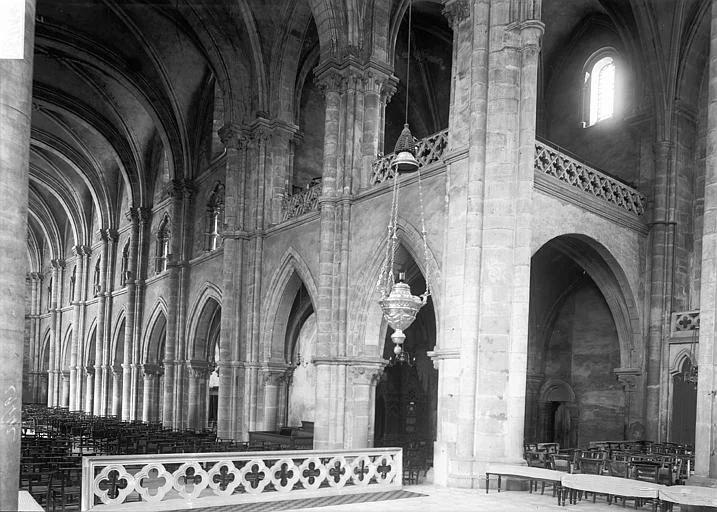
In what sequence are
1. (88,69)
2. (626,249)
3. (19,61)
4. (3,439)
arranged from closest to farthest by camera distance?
(3,439) → (19,61) → (626,249) → (88,69)

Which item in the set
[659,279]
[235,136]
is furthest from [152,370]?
[659,279]

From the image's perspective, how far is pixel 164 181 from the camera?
114 ft

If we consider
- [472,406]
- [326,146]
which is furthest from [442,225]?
[326,146]

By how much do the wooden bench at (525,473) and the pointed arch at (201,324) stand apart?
1749 cm

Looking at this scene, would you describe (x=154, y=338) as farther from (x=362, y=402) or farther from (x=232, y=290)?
(x=362, y=402)

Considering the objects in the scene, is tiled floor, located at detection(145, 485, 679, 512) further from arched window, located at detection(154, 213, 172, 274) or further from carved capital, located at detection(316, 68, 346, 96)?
arched window, located at detection(154, 213, 172, 274)

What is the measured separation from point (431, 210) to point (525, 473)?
5.83 metres

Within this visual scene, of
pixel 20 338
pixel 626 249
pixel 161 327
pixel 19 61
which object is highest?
pixel 19 61

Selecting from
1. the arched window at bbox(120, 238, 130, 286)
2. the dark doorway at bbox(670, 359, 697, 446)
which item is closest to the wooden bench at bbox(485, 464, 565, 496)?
the dark doorway at bbox(670, 359, 697, 446)

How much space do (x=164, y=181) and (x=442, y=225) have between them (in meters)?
22.7

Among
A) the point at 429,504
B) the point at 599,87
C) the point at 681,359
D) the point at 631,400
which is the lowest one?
the point at 429,504

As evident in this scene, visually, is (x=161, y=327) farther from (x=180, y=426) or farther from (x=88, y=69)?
(x=88, y=69)

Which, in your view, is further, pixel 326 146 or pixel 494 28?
pixel 326 146

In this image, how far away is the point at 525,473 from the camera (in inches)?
466
